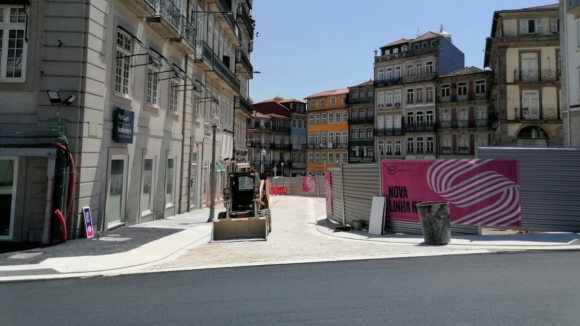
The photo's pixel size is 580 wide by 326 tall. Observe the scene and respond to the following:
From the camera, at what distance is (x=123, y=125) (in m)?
12.9

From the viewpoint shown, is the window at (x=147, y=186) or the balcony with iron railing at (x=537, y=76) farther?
the balcony with iron railing at (x=537, y=76)

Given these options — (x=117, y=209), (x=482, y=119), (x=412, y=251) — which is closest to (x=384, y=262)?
(x=412, y=251)

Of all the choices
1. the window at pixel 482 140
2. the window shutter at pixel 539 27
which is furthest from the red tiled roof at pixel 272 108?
the window shutter at pixel 539 27

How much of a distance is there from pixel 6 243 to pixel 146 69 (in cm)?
782

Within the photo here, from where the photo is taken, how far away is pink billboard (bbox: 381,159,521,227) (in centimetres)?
1148

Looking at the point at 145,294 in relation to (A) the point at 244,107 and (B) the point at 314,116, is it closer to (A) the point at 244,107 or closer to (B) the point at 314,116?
(A) the point at 244,107

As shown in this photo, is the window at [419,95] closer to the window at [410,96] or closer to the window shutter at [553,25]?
the window at [410,96]

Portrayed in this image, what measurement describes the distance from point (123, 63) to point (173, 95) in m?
4.87

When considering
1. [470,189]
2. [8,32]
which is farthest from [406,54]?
[8,32]

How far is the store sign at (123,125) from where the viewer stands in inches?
494

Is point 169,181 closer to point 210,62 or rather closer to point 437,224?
point 210,62

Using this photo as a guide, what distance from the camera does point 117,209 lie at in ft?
43.5

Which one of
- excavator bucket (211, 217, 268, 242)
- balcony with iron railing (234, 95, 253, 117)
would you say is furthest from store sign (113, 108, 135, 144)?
balcony with iron railing (234, 95, 253, 117)

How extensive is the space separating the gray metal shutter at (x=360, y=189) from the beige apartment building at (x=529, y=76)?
988 inches
